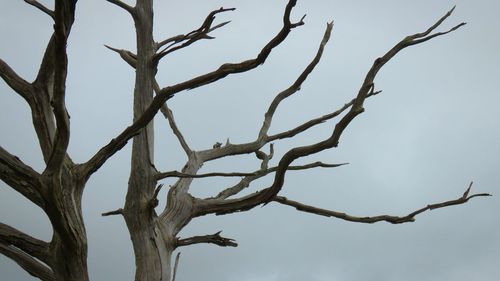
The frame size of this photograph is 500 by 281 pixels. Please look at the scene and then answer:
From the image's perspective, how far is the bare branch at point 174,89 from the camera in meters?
4.24

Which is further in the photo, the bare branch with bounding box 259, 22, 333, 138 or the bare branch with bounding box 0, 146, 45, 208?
the bare branch with bounding box 259, 22, 333, 138

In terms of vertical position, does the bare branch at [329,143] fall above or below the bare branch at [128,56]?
below

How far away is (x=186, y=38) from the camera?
229 inches

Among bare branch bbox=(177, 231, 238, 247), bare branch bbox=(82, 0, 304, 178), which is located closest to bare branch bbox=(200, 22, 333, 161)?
bare branch bbox=(177, 231, 238, 247)

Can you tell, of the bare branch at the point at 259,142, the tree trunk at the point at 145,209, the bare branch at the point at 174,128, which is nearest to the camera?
the tree trunk at the point at 145,209

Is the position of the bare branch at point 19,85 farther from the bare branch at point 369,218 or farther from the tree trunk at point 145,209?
the bare branch at point 369,218

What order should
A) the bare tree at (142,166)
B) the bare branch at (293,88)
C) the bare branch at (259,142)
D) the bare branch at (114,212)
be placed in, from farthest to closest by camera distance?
1. the bare branch at (259,142)
2. the bare branch at (293,88)
3. the bare branch at (114,212)
4. the bare tree at (142,166)

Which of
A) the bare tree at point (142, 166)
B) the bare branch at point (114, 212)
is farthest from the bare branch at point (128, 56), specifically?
the bare branch at point (114, 212)

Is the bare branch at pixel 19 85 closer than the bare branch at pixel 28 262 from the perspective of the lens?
Yes

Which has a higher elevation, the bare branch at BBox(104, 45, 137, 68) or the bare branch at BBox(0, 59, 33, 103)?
the bare branch at BBox(104, 45, 137, 68)

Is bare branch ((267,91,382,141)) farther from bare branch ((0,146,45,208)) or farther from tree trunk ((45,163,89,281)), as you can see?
bare branch ((0,146,45,208))

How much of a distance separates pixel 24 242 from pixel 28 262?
34 cm

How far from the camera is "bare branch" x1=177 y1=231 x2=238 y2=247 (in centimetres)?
591

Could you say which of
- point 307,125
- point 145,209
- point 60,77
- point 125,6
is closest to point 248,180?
point 307,125
